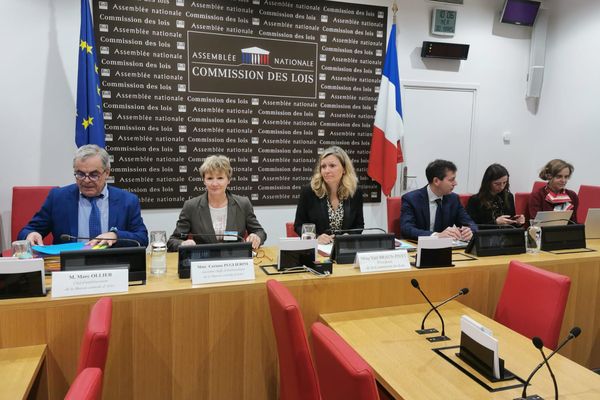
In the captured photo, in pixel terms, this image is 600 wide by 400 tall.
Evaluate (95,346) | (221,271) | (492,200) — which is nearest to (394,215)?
(492,200)

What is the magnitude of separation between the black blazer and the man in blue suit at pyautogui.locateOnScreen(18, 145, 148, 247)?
3.36ft

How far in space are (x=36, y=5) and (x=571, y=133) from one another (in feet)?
17.1

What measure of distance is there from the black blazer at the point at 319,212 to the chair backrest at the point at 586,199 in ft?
8.90

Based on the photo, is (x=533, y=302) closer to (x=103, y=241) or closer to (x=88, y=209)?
(x=103, y=241)

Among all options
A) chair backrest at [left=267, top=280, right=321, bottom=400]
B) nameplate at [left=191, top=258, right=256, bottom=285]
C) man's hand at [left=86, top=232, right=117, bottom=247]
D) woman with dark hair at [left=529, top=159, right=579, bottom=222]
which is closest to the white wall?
woman with dark hair at [left=529, top=159, right=579, bottom=222]

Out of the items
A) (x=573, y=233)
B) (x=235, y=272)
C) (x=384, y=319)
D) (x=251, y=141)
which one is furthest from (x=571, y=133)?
(x=235, y=272)

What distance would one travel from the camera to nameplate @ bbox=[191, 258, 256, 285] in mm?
1817

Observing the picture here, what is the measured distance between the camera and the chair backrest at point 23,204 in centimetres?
319

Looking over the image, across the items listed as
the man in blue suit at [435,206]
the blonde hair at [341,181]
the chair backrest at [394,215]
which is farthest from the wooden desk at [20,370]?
the chair backrest at [394,215]

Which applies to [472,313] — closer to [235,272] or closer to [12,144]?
[235,272]

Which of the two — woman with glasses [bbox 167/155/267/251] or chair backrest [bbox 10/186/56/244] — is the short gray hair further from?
chair backrest [bbox 10/186/56/244]

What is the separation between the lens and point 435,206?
3.14 meters

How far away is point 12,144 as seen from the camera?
11.8 feet

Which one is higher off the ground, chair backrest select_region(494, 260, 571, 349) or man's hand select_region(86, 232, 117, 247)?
man's hand select_region(86, 232, 117, 247)
